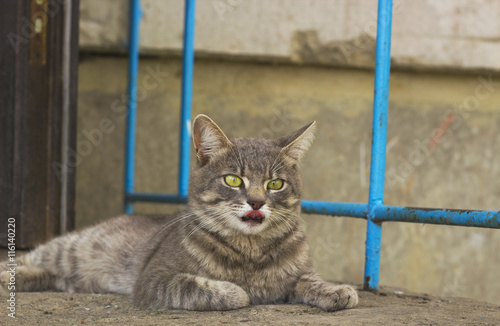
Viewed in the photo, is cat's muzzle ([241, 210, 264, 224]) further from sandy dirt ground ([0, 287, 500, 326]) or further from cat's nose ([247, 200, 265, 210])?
sandy dirt ground ([0, 287, 500, 326])

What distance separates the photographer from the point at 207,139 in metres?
2.95

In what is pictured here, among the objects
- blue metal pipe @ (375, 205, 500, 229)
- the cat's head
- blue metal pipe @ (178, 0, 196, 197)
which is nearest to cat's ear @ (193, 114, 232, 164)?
the cat's head

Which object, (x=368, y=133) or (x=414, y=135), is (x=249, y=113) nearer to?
(x=368, y=133)

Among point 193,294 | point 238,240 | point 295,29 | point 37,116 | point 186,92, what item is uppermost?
point 295,29

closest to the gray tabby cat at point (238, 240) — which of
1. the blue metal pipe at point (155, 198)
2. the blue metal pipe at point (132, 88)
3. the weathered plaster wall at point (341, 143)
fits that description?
the blue metal pipe at point (155, 198)

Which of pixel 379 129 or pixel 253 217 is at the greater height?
pixel 379 129

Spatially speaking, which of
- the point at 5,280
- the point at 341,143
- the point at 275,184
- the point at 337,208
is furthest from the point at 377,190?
the point at 5,280

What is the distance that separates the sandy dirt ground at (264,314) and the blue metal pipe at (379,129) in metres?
0.28

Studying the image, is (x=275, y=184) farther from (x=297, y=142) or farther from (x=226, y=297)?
(x=226, y=297)

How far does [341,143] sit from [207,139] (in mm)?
1947

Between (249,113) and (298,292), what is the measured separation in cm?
213

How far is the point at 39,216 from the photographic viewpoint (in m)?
3.89

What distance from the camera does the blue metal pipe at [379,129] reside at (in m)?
3.10

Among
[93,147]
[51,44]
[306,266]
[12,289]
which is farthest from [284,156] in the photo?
[93,147]
